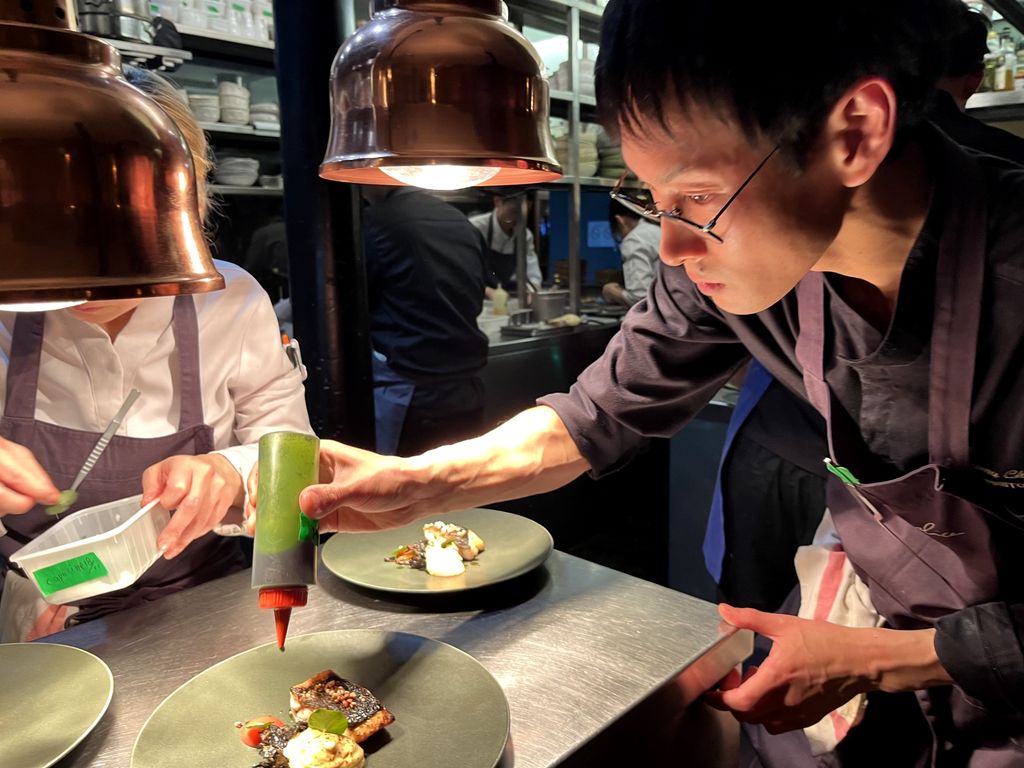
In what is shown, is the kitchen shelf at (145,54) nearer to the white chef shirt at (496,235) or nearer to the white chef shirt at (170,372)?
the white chef shirt at (170,372)

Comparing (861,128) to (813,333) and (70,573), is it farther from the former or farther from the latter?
(70,573)

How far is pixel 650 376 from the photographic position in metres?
1.52

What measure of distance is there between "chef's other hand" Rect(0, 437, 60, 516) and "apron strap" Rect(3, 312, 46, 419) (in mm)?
342

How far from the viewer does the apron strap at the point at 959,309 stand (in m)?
1.05

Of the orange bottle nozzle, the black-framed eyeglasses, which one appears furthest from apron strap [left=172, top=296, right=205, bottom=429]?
the black-framed eyeglasses

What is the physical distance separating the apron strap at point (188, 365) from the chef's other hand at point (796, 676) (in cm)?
119

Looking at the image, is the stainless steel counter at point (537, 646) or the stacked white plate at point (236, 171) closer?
the stainless steel counter at point (537, 646)

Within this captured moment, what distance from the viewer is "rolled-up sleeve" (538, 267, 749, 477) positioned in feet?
4.90

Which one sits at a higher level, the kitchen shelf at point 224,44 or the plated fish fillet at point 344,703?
the kitchen shelf at point 224,44

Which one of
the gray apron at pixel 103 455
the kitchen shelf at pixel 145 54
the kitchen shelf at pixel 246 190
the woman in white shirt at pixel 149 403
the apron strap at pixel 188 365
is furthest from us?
the kitchen shelf at pixel 246 190

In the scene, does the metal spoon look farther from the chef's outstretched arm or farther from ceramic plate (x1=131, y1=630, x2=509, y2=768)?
ceramic plate (x1=131, y1=630, x2=509, y2=768)

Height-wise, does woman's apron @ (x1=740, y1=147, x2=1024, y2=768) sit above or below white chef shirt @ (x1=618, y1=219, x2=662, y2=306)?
below

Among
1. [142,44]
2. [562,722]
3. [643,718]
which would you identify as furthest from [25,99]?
[142,44]

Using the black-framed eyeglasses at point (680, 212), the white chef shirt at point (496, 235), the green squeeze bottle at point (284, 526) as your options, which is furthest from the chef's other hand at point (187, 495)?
the white chef shirt at point (496, 235)
